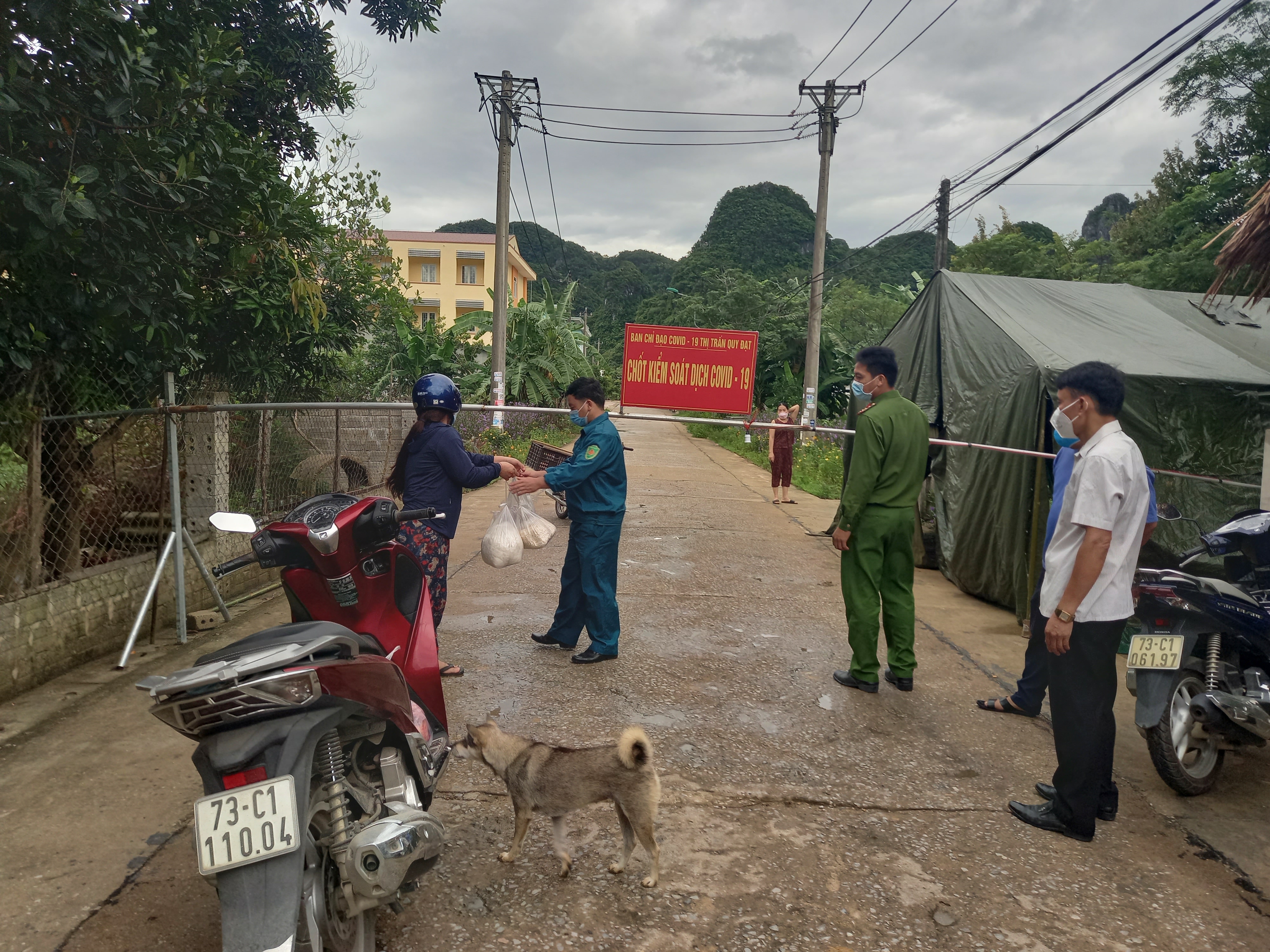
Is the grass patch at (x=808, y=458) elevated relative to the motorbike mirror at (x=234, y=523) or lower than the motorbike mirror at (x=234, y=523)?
lower

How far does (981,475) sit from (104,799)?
682cm

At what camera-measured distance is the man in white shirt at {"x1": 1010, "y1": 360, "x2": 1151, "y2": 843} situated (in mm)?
3258

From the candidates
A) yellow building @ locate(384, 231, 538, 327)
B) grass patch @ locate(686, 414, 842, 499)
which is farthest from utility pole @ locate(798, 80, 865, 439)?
yellow building @ locate(384, 231, 538, 327)

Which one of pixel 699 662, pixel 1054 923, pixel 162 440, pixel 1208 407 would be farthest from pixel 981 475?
pixel 162 440

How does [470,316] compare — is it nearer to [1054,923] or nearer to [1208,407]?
[1208,407]

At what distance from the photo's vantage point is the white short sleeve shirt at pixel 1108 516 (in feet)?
10.6

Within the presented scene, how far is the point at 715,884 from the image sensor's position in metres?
2.98

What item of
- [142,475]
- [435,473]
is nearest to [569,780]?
[435,473]

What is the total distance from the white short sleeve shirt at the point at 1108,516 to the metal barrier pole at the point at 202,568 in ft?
15.4

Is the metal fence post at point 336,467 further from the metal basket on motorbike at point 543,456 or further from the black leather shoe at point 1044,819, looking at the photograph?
the black leather shoe at point 1044,819

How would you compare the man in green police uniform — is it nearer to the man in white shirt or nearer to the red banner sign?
the man in white shirt

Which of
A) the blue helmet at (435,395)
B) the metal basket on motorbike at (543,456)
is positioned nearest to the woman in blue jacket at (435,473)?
the blue helmet at (435,395)

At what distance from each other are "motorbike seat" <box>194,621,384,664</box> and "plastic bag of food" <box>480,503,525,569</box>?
2.42m

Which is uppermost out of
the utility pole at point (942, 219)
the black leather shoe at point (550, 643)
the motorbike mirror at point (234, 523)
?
the utility pole at point (942, 219)
